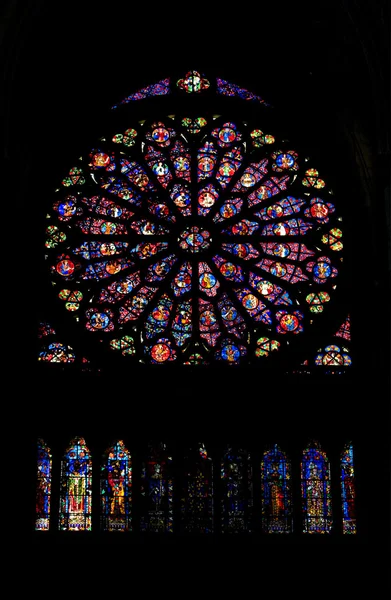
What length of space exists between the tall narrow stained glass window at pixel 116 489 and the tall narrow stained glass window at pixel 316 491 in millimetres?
1852

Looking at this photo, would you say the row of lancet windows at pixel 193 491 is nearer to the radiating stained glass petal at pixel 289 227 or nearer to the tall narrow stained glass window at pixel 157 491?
the tall narrow stained glass window at pixel 157 491

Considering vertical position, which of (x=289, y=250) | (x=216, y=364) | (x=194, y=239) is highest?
(x=194, y=239)

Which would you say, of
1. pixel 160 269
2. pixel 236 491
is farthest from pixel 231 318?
pixel 236 491

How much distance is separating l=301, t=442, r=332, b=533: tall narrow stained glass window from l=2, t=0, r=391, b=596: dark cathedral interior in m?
0.10

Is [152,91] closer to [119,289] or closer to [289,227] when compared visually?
[289,227]

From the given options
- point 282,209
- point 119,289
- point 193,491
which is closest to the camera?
point 193,491

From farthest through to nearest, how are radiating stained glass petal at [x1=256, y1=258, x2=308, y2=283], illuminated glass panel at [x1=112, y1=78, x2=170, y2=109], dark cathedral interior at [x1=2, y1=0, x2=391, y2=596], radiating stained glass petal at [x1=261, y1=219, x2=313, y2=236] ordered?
illuminated glass panel at [x1=112, y1=78, x2=170, y2=109] → radiating stained glass petal at [x1=261, y1=219, x2=313, y2=236] → radiating stained glass petal at [x1=256, y1=258, x2=308, y2=283] → dark cathedral interior at [x1=2, y1=0, x2=391, y2=596]

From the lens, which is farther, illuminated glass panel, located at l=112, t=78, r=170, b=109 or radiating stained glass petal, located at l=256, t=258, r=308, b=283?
illuminated glass panel, located at l=112, t=78, r=170, b=109

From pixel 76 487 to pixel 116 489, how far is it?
43 centimetres

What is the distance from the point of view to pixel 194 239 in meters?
14.7

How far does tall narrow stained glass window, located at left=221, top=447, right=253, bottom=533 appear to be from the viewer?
13.4m

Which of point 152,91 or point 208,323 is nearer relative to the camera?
point 208,323

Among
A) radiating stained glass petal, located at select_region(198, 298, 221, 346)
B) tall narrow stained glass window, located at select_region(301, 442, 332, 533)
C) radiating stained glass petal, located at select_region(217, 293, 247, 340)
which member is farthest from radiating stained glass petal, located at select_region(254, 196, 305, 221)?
tall narrow stained glass window, located at select_region(301, 442, 332, 533)

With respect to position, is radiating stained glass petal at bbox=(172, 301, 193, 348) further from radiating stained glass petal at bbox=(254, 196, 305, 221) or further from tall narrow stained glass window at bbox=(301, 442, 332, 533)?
tall narrow stained glass window at bbox=(301, 442, 332, 533)
